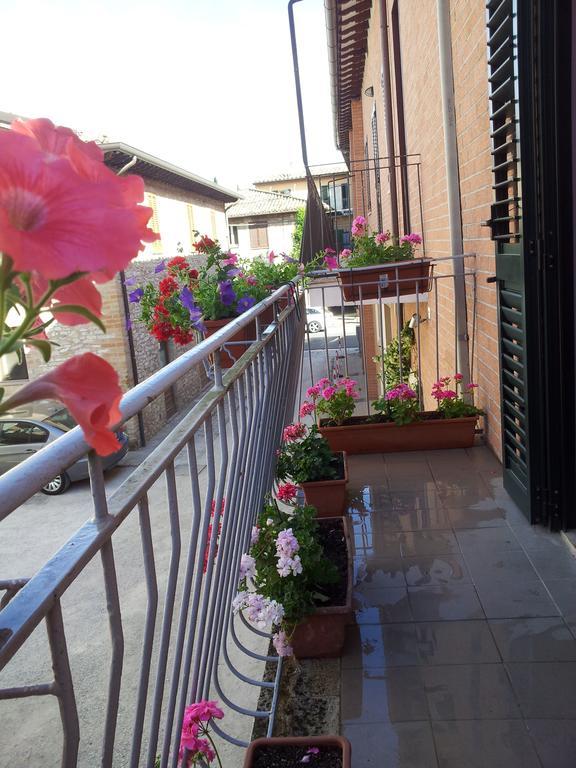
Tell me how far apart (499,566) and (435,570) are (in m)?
0.25

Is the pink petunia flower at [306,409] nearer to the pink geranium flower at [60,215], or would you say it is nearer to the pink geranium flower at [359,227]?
the pink geranium flower at [359,227]

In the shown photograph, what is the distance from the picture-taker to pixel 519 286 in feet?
9.57

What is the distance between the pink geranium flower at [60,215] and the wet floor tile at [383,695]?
191cm

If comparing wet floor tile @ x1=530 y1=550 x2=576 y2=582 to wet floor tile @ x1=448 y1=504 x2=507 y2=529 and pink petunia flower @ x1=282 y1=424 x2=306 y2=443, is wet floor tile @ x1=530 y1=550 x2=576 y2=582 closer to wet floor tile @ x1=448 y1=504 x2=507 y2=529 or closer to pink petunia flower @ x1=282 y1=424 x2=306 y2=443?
wet floor tile @ x1=448 y1=504 x2=507 y2=529

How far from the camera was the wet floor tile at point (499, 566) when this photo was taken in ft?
8.64

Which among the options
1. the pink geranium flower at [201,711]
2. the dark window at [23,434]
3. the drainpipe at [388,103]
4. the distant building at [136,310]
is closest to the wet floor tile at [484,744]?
the pink geranium flower at [201,711]

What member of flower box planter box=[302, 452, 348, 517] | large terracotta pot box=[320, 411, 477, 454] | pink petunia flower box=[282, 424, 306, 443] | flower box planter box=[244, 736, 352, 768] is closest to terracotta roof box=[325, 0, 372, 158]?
large terracotta pot box=[320, 411, 477, 454]

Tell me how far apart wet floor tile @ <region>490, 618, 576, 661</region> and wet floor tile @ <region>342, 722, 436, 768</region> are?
0.43 meters

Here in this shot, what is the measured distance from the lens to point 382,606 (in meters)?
2.55

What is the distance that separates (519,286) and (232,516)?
1634mm

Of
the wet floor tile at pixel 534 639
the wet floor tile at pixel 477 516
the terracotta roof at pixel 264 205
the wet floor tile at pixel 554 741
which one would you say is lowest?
the wet floor tile at pixel 554 741

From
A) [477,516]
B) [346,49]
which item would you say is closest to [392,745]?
[477,516]

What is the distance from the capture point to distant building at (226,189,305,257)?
38812 mm

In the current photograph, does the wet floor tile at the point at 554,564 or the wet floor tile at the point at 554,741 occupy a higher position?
the wet floor tile at the point at 554,564
